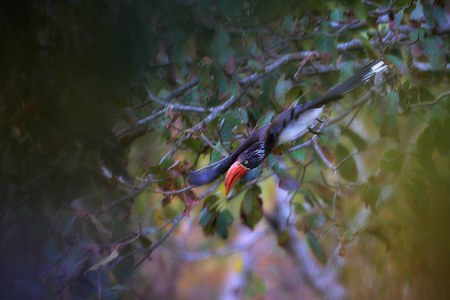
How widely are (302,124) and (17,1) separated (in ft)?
1.64

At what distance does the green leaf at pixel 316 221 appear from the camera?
1.05 meters

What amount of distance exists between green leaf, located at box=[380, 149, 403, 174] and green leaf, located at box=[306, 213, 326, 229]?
6.5 inches

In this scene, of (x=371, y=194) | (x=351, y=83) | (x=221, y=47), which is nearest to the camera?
(x=351, y=83)

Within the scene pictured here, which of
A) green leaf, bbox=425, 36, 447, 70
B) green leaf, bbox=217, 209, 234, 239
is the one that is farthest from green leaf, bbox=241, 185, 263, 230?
green leaf, bbox=425, 36, 447, 70

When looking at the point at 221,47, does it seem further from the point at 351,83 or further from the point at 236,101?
the point at 351,83

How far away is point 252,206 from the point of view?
1057 millimetres

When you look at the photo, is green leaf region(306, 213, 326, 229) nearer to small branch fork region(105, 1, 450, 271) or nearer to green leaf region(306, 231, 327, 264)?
green leaf region(306, 231, 327, 264)

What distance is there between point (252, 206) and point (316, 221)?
0.14m

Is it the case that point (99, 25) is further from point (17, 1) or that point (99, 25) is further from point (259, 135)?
point (259, 135)

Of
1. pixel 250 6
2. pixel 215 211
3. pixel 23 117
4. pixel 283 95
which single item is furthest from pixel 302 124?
pixel 23 117

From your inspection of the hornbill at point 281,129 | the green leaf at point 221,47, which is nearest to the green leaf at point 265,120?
the hornbill at point 281,129

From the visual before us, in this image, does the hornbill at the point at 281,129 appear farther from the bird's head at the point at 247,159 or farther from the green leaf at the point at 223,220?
the green leaf at the point at 223,220

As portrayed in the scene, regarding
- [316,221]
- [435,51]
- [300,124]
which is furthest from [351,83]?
[316,221]

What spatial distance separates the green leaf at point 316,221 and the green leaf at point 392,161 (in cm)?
17
